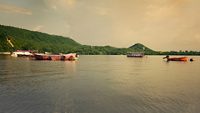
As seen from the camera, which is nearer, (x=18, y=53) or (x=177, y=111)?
(x=177, y=111)

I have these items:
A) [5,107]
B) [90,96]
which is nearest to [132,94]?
[90,96]

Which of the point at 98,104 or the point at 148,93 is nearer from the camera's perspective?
the point at 98,104

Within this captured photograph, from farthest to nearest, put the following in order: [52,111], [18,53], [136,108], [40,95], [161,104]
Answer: [18,53], [40,95], [161,104], [136,108], [52,111]

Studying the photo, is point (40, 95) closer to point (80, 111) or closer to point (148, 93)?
point (80, 111)

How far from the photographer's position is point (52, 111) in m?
18.5

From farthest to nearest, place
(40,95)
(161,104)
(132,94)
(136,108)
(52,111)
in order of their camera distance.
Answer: (132,94) → (40,95) → (161,104) → (136,108) → (52,111)

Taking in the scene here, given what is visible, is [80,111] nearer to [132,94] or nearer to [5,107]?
[5,107]

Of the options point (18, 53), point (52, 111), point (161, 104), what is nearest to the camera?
point (52, 111)

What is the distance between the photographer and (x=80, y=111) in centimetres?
1856

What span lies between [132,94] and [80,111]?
946 centimetres

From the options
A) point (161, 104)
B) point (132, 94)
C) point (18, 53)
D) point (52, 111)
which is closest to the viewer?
point (52, 111)

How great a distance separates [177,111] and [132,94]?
7.79 metres

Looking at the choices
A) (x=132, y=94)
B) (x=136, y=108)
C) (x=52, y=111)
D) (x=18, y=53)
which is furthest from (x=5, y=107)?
(x=18, y=53)

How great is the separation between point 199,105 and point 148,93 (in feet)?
22.1
